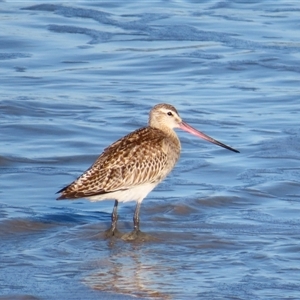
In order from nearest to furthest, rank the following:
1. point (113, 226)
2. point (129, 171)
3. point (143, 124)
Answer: point (129, 171) → point (113, 226) → point (143, 124)

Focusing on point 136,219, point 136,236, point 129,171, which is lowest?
point 136,236

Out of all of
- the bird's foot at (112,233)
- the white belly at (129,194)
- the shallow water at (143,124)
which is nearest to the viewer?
the shallow water at (143,124)

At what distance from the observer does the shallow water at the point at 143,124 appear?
8539mm

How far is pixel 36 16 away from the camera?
20.7m

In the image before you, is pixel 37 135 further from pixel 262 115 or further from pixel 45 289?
pixel 45 289

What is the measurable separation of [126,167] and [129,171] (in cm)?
4

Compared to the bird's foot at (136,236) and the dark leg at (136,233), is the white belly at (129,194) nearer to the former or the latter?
the dark leg at (136,233)

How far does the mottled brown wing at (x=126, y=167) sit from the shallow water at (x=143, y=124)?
483 mm

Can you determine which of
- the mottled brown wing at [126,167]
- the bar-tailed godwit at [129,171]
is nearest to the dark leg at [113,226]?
the bar-tailed godwit at [129,171]

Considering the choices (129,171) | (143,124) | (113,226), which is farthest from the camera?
(143,124)

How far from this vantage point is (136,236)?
9.63 metres

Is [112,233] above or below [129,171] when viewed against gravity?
below

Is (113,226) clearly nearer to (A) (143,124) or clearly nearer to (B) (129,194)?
(B) (129,194)

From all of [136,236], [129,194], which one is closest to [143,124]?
[129,194]
